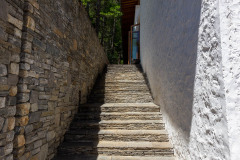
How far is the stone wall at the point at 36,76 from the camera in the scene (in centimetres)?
150

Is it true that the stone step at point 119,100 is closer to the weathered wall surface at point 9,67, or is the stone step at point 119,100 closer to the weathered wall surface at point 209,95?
the weathered wall surface at point 209,95

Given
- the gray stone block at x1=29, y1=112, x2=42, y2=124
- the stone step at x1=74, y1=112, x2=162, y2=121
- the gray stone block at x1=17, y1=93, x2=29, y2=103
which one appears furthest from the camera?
the stone step at x1=74, y1=112, x2=162, y2=121

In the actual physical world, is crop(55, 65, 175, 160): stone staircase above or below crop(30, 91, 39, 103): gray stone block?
below

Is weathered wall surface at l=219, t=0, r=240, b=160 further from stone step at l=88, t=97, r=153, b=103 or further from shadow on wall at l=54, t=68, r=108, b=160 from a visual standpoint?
stone step at l=88, t=97, r=153, b=103

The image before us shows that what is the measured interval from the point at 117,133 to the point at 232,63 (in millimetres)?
2161

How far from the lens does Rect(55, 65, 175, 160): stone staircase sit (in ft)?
8.20

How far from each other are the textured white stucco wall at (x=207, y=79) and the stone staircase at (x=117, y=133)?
479mm

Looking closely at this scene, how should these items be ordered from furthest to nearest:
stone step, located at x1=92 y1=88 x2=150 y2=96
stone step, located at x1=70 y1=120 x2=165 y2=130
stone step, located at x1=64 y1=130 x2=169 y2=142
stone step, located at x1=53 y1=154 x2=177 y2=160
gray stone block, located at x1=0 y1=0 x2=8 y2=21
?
stone step, located at x1=92 y1=88 x2=150 y2=96
stone step, located at x1=70 y1=120 x2=165 y2=130
stone step, located at x1=64 y1=130 x2=169 y2=142
stone step, located at x1=53 y1=154 x2=177 y2=160
gray stone block, located at x1=0 y1=0 x2=8 y2=21

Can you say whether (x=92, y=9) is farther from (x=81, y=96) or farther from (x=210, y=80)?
(x=210, y=80)

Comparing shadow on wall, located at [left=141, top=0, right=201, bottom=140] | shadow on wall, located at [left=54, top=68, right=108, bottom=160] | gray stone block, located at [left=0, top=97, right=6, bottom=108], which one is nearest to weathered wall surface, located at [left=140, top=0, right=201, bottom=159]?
shadow on wall, located at [left=141, top=0, right=201, bottom=140]

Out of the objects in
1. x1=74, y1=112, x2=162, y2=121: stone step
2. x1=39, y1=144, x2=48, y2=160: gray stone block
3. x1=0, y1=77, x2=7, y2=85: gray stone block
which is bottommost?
x1=39, y1=144, x2=48, y2=160: gray stone block

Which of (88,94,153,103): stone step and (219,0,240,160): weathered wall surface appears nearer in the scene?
(219,0,240,160): weathered wall surface

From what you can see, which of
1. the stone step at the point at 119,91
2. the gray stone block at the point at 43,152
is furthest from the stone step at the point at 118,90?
the gray stone block at the point at 43,152

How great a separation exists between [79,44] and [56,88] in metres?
1.41
